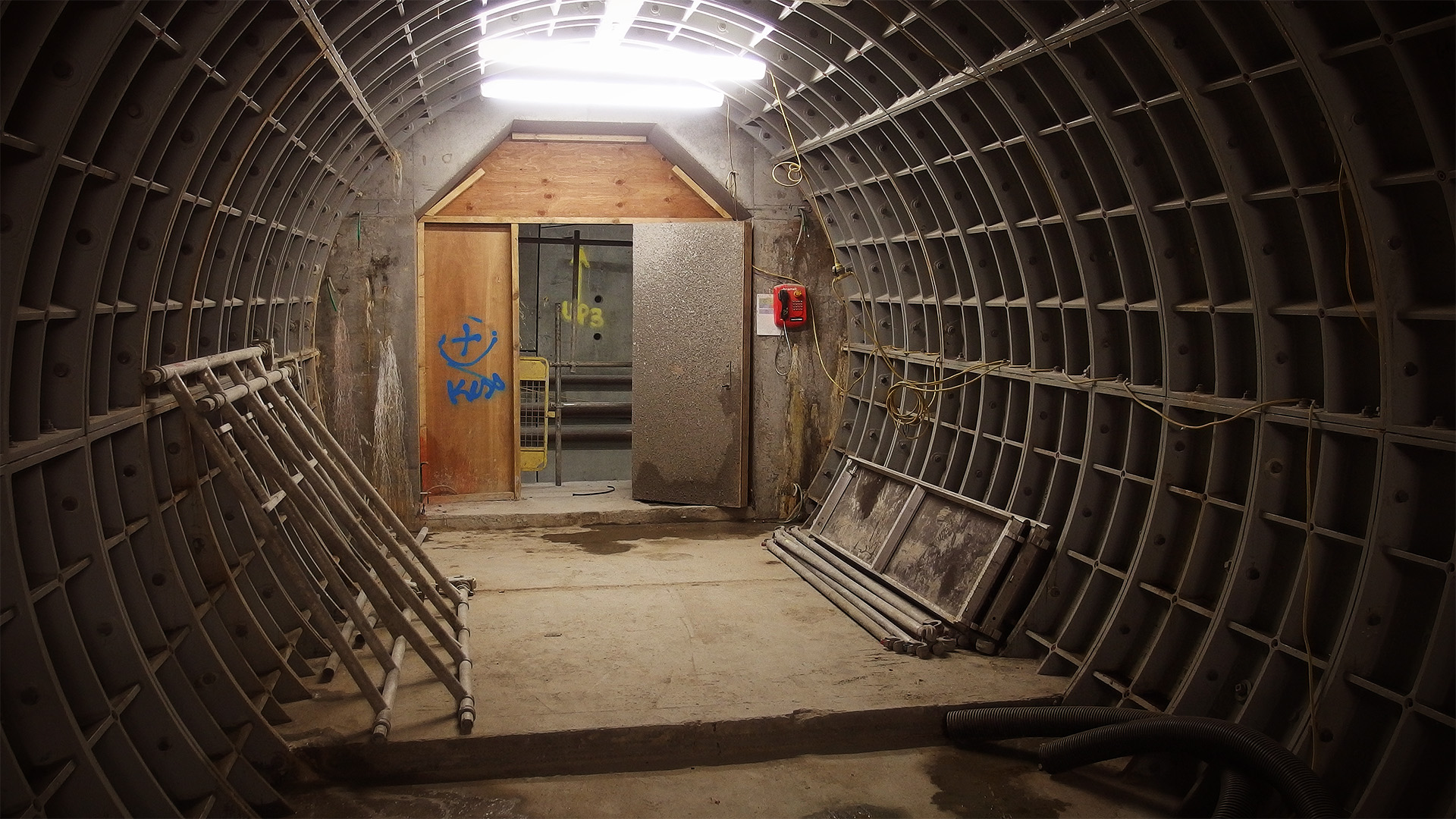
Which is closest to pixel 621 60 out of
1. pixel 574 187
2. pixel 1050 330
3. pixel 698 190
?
pixel 574 187

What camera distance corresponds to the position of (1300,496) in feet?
17.0

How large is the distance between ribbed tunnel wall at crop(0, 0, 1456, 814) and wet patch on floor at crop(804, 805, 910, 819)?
63.0 inches

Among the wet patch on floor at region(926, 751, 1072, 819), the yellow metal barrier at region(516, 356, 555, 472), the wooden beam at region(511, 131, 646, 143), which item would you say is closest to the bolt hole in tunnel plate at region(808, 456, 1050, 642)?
the wet patch on floor at region(926, 751, 1072, 819)

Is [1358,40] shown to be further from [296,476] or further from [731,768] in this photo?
[296,476]

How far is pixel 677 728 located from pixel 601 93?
636 centimetres

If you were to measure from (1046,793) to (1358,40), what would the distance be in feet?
12.3

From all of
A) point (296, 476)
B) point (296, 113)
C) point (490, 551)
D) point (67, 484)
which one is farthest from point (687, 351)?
point (67, 484)

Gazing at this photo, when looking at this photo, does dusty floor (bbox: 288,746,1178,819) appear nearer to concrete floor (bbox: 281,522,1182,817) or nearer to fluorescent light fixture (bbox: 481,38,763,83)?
concrete floor (bbox: 281,522,1182,817)

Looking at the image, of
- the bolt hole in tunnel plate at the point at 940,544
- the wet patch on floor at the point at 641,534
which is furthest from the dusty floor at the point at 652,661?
the wet patch on floor at the point at 641,534

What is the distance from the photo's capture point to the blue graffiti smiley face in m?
10.8

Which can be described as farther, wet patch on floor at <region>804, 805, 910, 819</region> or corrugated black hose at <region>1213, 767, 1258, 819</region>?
wet patch on floor at <region>804, 805, 910, 819</region>

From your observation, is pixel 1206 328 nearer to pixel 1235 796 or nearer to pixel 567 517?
pixel 1235 796

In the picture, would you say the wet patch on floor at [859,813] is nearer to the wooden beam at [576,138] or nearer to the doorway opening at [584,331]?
the wooden beam at [576,138]

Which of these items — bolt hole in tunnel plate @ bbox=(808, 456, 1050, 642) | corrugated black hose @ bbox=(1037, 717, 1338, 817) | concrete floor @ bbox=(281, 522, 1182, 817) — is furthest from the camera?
bolt hole in tunnel plate @ bbox=(808, 456, 1050, 642)
